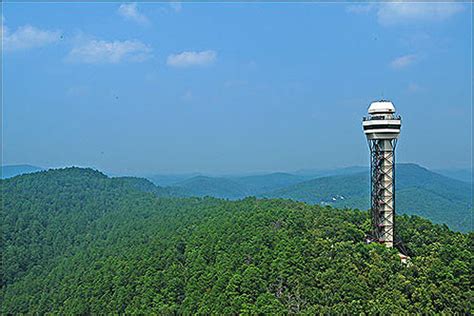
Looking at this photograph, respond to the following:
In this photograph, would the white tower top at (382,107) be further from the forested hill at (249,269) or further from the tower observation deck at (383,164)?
the forested hill at (249,269)

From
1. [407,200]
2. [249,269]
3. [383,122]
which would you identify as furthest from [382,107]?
[407,200]

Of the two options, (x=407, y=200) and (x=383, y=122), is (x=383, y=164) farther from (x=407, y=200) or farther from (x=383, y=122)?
(x=407, y=200)

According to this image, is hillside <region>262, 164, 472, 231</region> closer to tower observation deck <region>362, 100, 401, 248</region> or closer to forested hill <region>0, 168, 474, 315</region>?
forested hill <region>0, 168, 474, 315</region>

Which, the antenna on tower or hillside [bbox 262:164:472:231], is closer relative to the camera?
the antenna on tower

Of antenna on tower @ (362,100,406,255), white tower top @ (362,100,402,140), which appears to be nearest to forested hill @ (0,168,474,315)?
antenna on tower @ (362,100,406,255)

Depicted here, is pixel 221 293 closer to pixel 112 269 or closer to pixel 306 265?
pixel 306 265

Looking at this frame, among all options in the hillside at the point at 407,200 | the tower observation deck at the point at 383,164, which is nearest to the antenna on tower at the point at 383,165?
the tower observation deck at the point at 383,164

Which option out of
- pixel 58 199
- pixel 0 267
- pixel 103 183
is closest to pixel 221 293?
pixel 0 267
